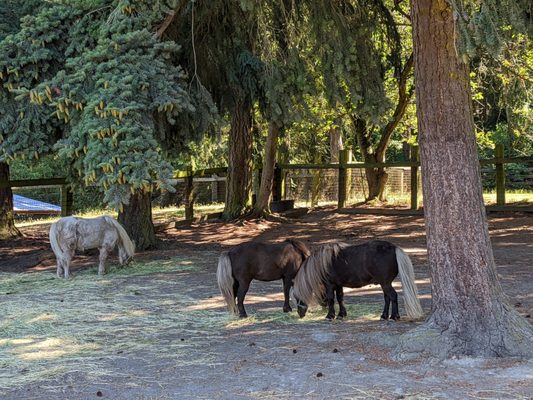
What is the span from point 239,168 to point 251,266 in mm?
10179

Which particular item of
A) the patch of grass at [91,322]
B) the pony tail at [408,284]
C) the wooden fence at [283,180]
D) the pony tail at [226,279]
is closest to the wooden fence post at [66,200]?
the wooden fence at [283,180]

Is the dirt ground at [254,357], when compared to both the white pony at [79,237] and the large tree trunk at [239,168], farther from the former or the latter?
the large tree trunk at [239,168]

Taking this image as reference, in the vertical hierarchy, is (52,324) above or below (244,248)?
below

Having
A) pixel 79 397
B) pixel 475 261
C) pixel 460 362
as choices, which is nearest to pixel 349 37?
pixel 475 261

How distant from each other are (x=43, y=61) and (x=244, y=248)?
5.20 meters

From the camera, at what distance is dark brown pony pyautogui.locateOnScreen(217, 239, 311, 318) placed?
702cm

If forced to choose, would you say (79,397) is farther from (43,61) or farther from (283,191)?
(283,191)

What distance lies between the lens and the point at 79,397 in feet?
15.5

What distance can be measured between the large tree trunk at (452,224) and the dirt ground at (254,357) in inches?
10.2

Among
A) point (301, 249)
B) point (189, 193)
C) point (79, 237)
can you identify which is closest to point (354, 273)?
point (301, 249)

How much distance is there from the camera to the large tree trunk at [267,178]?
17078 millimetres

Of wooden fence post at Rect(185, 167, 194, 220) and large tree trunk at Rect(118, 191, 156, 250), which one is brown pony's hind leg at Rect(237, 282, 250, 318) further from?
wooden fence post at Rect(185, 167, 194, 220)

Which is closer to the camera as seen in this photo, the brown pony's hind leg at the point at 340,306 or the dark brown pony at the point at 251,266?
the brown pony's hind leg at the point at 340,306

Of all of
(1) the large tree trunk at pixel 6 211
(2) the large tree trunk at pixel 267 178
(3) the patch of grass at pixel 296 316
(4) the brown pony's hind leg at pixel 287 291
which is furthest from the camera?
(2) the large tree trunk at pixel 267 178
